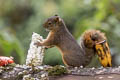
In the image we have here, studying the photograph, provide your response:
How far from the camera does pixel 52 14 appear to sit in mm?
3891

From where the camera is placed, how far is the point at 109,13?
92.4 inches

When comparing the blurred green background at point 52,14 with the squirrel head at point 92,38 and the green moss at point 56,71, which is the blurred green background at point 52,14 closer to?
the squirrel head at point 92,38

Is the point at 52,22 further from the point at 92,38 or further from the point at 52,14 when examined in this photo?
the point at 52,14

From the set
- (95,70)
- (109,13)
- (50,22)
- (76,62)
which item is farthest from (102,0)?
(95,70)

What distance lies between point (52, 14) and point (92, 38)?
2321 mm

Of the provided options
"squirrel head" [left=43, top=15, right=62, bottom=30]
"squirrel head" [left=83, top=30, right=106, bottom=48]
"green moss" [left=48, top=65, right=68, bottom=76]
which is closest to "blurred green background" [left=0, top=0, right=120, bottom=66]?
"squirrel head" [left=43, top=15, right=62, bottom=30]

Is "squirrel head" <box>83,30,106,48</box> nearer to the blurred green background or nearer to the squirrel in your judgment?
the squirrel

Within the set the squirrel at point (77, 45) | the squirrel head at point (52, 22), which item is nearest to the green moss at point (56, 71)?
the squirrel at point (77, 45)

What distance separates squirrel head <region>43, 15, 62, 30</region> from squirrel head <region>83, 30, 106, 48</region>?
20cm

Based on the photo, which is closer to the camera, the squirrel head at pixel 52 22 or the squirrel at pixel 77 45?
the squirrel at pixel 77 45

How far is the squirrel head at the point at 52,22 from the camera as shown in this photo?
1.71m

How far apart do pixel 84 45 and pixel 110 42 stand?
0.67 m

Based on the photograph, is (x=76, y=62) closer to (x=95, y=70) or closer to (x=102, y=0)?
(x=95, y=70)

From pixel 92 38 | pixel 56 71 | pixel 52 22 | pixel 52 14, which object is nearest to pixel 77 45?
pixel 92 38
